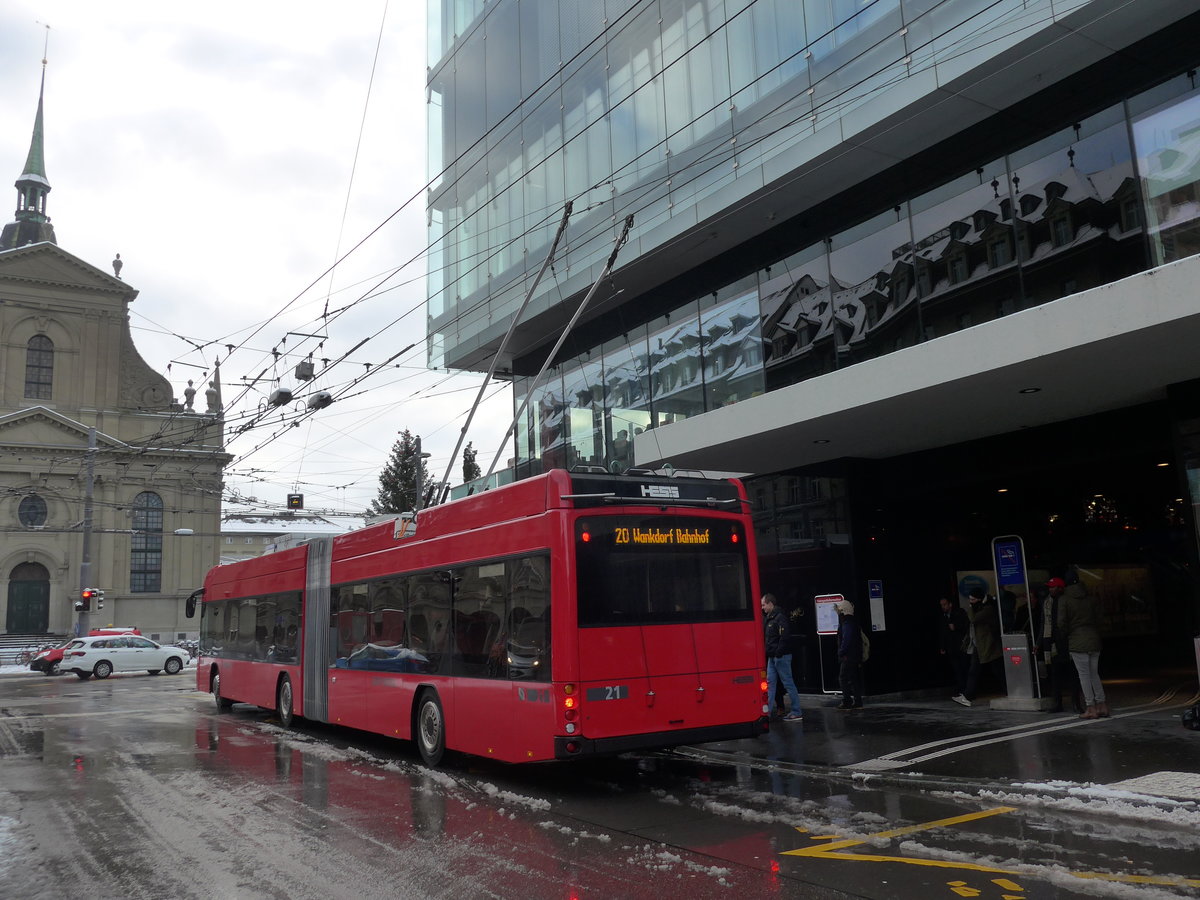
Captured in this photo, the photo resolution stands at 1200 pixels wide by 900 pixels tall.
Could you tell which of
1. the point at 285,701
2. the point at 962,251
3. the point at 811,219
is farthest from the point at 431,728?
the point at 811,219

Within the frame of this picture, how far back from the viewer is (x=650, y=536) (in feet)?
32.1

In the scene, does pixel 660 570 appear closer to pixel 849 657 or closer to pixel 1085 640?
pixel 1085 640

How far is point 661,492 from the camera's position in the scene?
33.0 feet

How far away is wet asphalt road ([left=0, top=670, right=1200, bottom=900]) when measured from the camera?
6195 mm

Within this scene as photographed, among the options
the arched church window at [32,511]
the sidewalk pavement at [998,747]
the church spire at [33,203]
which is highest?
the church spire at [33,203]

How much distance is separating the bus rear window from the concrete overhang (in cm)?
347

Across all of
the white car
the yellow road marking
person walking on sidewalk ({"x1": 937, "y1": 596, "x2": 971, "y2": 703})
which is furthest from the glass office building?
the white car

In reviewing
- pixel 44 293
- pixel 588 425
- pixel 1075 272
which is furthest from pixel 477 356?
pixel 44 293

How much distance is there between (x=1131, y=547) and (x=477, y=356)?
1656 cm

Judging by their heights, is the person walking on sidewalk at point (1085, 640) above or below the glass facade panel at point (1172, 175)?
below

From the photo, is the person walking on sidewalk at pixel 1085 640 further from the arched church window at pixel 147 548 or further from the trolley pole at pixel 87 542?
the arched church window at pixel 147 548

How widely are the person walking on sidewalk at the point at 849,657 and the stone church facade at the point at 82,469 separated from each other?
4729cm

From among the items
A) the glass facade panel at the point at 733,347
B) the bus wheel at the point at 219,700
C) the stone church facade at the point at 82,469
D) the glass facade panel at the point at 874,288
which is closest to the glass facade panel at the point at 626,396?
the glass facade panel at the point at 733,347

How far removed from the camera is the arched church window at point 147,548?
2389 inches
